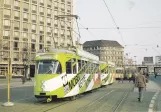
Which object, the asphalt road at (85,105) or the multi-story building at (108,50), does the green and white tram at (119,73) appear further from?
the multi-story building at (108,50)

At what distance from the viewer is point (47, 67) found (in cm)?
1560

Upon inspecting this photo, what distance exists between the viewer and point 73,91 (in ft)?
55.7

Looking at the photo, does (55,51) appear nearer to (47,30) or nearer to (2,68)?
(2,68)

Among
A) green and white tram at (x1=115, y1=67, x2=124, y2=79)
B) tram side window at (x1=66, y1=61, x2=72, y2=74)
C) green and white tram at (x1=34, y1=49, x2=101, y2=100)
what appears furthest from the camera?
green and white tram at (x1=115, y1=67, x2=124, y2=79)

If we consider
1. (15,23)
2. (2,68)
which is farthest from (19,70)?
(15,23)

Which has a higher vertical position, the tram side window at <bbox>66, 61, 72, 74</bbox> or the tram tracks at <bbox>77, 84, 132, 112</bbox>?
the tram side window at <bbox>66, 61, 72, 74</bbox>

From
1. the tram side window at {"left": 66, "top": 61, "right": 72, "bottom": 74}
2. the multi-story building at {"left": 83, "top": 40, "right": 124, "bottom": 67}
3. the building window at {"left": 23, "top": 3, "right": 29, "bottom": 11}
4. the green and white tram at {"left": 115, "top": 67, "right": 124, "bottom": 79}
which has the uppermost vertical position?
the building window at {"left": 23, "top": 3, "right": 29, "bottom": 11}

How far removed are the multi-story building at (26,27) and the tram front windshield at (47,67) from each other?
178 ft

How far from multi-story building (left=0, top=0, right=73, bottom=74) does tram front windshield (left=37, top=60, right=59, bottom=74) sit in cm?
5430

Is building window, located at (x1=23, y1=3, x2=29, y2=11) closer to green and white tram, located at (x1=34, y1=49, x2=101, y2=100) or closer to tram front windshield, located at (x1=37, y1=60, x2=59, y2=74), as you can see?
green and white tram, located at (x1=34, y1=49, x2=101, y2=100)

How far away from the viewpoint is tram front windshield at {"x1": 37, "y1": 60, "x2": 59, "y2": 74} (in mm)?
15414

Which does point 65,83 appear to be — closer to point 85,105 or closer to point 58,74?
point 58,74

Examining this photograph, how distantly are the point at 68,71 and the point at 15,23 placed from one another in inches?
2554

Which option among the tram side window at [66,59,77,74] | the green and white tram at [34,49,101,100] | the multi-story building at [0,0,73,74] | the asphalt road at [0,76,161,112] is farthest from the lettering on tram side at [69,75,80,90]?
the multi-story building at [0,0,73,74]
